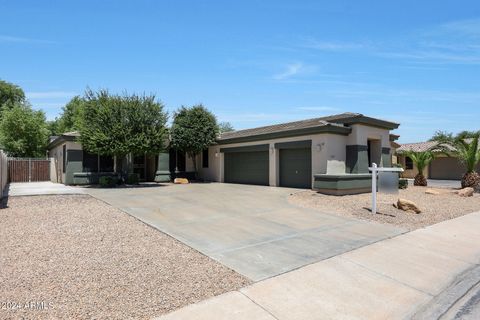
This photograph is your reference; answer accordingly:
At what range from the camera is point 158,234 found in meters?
7.70

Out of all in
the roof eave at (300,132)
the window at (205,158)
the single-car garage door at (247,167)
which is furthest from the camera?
the window at (205,158)

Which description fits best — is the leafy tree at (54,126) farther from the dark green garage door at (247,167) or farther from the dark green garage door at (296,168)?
the dark green garage door at (296,168)

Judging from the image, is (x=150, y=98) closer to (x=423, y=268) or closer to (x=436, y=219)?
(x=436, y=219)

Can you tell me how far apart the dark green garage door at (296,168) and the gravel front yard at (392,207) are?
219cm

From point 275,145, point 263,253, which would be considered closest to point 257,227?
point 263,253

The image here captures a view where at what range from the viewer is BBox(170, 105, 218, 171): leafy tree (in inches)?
883

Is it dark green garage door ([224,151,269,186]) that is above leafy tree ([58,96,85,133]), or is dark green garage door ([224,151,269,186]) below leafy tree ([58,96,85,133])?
below

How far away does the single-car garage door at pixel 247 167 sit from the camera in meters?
20.8

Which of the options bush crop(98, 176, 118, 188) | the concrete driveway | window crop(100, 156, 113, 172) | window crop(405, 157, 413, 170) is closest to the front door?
window crop(100, 156, 113, 172)

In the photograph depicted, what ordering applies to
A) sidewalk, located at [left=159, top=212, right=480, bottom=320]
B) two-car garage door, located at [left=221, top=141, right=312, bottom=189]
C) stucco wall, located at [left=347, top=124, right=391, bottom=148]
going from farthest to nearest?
two-car garage door, located at [left=221, top=141, right=312, bottom=189] → stucco wall, located at [left=347, top=124, right=391, bottom=148] → sidewalk, located at [left=159, top=212, right=480, bottom=320]

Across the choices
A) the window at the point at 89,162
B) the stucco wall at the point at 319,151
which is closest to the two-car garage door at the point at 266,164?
the stucco wall at the point at 319,151

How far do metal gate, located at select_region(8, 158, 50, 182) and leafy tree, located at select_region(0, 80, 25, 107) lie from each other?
25.9m

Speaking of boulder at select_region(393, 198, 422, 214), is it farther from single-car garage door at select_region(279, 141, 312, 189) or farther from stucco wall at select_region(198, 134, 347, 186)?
single-car garage door at select_region(279, 141, 312, 189)

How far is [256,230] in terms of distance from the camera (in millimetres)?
8383
